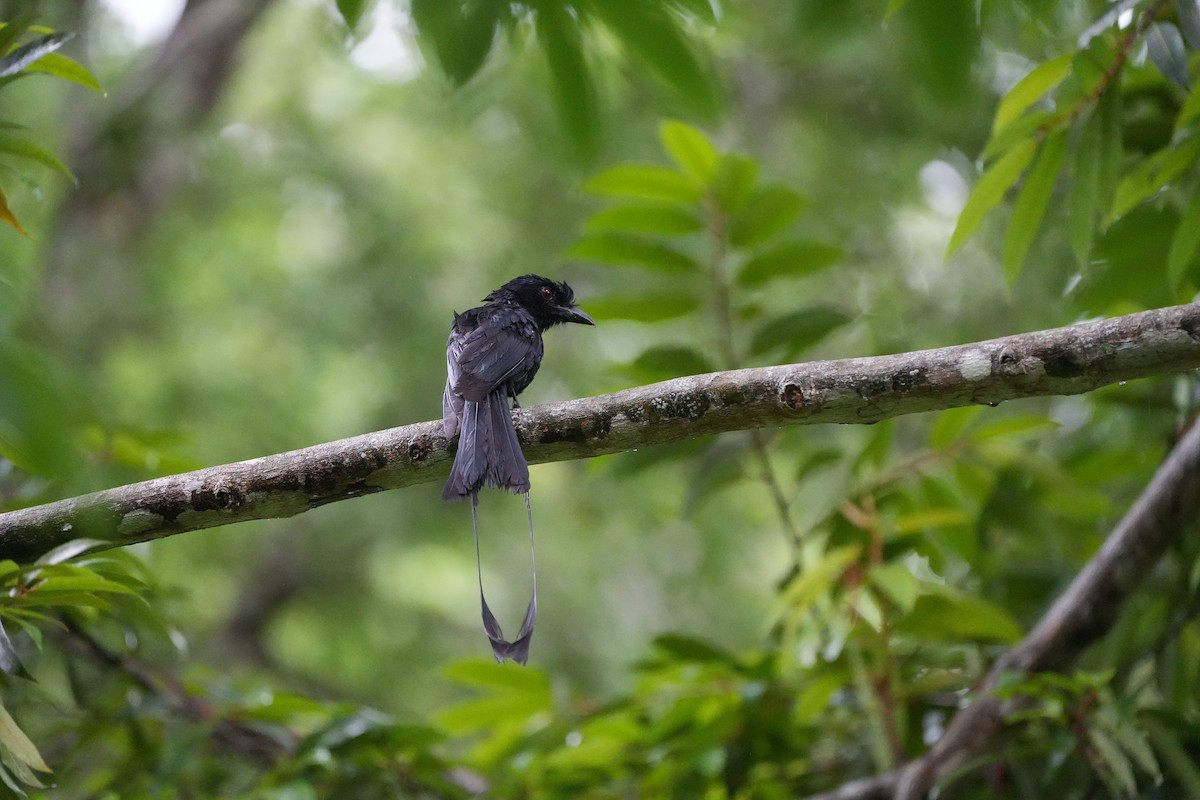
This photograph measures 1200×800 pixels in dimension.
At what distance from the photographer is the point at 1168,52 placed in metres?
2.31

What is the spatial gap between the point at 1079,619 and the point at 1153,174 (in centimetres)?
137

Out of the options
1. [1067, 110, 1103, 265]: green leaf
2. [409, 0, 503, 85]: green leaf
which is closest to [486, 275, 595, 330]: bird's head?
[1067, 110, 1103, 265]: green leaf

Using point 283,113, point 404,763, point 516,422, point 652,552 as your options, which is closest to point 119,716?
point 404,763

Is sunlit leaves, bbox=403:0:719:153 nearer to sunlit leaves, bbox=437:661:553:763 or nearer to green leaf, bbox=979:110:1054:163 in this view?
green leaf, bbox=979:110:1054:163

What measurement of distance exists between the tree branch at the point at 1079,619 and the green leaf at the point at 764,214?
1.37 m

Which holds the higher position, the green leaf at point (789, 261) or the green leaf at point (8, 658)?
the green leaf at point (789, 261)

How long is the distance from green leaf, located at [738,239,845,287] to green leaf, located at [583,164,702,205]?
300 mm

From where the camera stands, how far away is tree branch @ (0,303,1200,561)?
2180 mm

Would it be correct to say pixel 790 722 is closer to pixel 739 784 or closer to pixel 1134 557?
pixel 739 784

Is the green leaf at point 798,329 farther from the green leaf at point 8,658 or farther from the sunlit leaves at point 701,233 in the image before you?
the green leaf at point 8,658

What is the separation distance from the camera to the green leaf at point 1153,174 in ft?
8.28

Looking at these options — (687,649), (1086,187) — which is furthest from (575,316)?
(1086,187)

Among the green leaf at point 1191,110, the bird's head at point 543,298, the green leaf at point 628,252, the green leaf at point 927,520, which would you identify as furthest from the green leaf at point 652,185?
the green leaf at point 1191,110

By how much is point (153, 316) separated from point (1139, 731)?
7372mm
